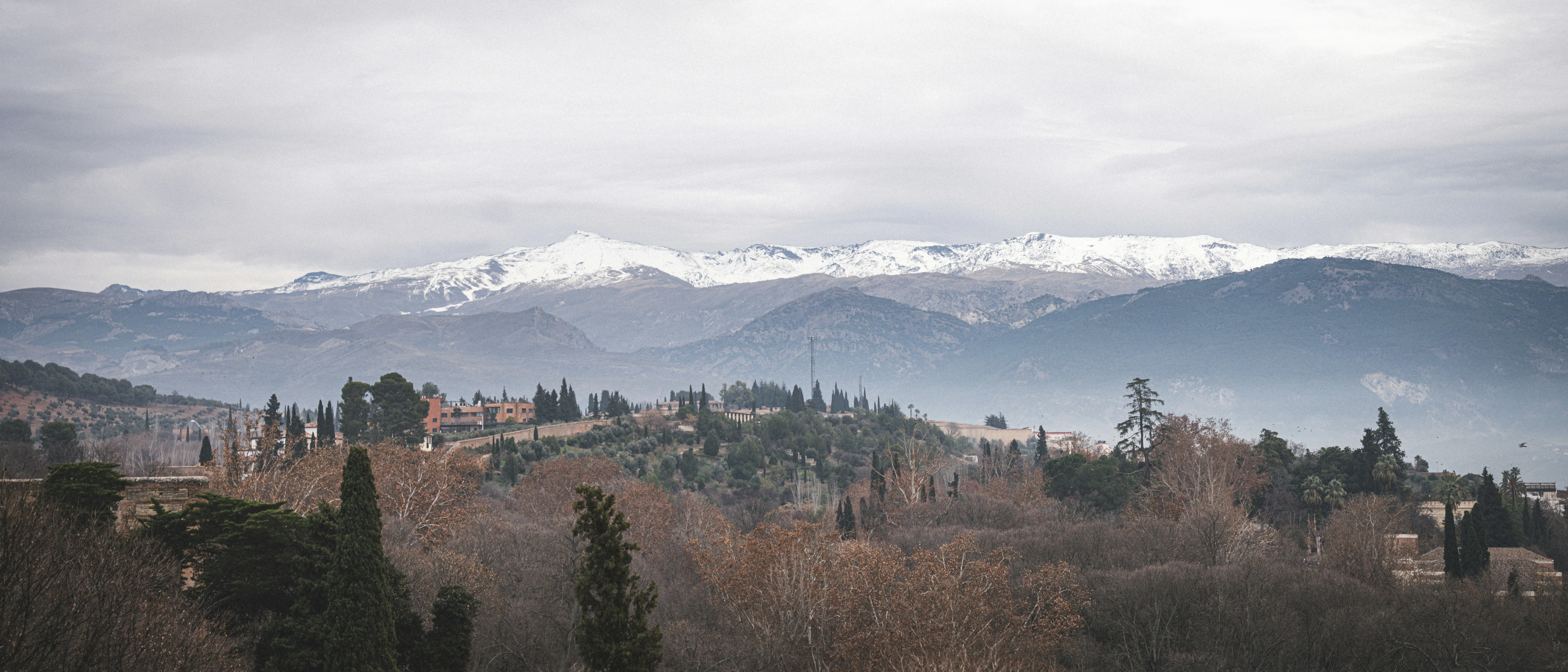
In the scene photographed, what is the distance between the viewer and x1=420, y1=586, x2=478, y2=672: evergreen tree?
32.8 m

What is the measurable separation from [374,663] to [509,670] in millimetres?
15549

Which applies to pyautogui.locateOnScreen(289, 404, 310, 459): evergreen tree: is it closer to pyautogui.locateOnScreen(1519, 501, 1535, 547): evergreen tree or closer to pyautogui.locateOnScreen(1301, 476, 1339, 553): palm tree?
pyautogui.locateOnScreen(1301, 476, 1339, 553): palm tree

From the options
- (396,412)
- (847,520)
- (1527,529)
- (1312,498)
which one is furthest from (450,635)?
(1527,529)

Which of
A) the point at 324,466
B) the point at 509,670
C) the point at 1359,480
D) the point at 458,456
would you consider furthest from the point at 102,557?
the point at 1359,480

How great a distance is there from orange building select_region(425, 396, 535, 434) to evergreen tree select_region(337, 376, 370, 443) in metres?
50.2

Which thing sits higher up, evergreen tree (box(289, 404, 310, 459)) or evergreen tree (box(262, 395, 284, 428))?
evergreen tree (box(262, 395, 284, 428))

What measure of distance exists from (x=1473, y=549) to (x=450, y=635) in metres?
64.7

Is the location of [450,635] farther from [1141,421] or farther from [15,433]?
[15,433]

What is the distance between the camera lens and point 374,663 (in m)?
28.0

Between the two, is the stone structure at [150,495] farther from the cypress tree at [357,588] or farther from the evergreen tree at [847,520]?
the evergreen tree at [847,520]

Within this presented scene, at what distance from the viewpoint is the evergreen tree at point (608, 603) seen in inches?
1019

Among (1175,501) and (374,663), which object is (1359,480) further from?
(374,663)

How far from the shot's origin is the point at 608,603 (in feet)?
85.8

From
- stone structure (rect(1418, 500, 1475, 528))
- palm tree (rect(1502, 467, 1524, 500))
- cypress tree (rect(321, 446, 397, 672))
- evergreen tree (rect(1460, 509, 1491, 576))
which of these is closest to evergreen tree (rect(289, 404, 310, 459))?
cypress tree (rect(321, 446, 397, 672))
